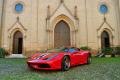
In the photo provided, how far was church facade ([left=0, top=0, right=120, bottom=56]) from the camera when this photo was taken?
71.7 ft

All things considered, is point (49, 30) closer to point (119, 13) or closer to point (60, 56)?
point (119, 13)

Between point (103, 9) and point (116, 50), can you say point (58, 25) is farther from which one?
point (116, 50)

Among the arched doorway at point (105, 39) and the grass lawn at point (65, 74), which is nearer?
the grass lawn at point (65, 74)

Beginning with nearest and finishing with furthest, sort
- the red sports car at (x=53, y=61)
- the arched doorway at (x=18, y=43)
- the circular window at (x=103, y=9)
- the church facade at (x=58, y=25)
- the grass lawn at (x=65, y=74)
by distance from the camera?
the grass lawn at (x=65, y=74), the red sports car at (x=53, y=61), the church facade at (x=58, y=25), the arched doorway at (x=18, y=43), the circular window at (x=103, y=9)

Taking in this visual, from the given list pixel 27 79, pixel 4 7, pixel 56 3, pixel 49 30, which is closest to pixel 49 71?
pixel 27 79

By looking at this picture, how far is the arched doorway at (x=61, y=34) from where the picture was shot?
22.2 meters

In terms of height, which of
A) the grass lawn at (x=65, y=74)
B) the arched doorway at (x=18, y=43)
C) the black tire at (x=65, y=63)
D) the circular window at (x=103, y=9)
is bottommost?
the grass lawn at (x=65, y=74)

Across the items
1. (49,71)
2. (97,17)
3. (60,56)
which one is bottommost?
(49,71)

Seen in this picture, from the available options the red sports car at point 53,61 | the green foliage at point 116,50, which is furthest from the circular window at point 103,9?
the red sports car at point 53,61

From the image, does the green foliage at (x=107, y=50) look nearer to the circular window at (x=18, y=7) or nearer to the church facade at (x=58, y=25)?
the church facade at (x=58, y=25)

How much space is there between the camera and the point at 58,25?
22.6 m

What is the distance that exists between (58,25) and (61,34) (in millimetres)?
1177

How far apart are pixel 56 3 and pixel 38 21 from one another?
3023 mm

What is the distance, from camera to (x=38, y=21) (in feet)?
72.5
